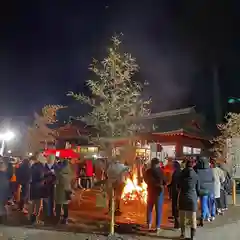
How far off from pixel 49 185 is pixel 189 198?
373 centimetres

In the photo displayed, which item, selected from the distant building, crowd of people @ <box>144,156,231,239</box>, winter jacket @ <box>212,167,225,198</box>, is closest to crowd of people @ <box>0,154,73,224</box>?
crowd of people @ <box>144,156,231,239</box>

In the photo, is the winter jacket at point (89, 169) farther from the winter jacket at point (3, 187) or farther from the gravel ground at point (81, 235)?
the gravel ground at point (81, 235)

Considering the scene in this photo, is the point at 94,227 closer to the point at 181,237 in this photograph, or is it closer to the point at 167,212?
the point at 181,237

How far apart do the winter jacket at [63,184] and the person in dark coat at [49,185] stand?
0.29 meters

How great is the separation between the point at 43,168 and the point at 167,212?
465 cm

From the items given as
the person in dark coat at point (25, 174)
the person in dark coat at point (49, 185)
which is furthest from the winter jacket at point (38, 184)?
the person in dark coat at point (25, 174)

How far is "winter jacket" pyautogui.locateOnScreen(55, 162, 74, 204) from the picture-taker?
9.37 metres

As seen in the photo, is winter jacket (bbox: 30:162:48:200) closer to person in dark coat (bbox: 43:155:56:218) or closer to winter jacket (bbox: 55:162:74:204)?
person in dark coat (bbox: 43:155:56:218)

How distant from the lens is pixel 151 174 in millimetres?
8734

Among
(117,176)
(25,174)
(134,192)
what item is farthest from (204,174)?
(25,174)

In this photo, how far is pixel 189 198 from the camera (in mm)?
8047

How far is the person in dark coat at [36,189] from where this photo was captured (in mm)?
9555

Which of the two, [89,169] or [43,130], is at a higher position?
[43,130]

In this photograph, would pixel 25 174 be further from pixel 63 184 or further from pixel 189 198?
pixel 189 198
